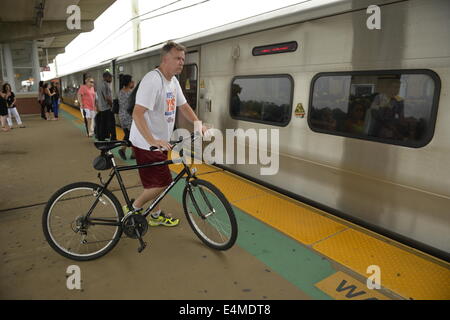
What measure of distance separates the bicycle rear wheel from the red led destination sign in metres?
2.74

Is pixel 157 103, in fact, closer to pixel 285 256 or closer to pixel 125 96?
pixel 285 256

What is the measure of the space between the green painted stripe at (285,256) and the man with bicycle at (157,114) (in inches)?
42.3

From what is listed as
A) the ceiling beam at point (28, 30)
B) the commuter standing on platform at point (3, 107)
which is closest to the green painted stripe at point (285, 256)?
the commuter standing on platform at point (3, 107)

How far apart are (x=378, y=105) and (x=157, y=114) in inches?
86.7

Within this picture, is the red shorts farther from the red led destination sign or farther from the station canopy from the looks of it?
the station canopy

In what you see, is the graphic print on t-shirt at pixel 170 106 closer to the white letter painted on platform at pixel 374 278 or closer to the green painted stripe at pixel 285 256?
the green painted stripe at pixel 285 256

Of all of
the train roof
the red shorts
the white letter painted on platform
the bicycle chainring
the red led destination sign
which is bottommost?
the white letter painted on platform

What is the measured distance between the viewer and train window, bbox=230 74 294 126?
390cm

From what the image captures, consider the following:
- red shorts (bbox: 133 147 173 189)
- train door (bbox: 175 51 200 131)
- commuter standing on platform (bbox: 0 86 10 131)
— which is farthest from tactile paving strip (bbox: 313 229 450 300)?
commuter standing on platform (bbox: 0 86 10 131)

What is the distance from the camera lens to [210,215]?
2.78 m

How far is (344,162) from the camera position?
3.27 meters

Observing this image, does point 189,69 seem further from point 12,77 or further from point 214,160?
point 12,77

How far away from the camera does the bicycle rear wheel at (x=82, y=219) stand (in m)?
2.61
